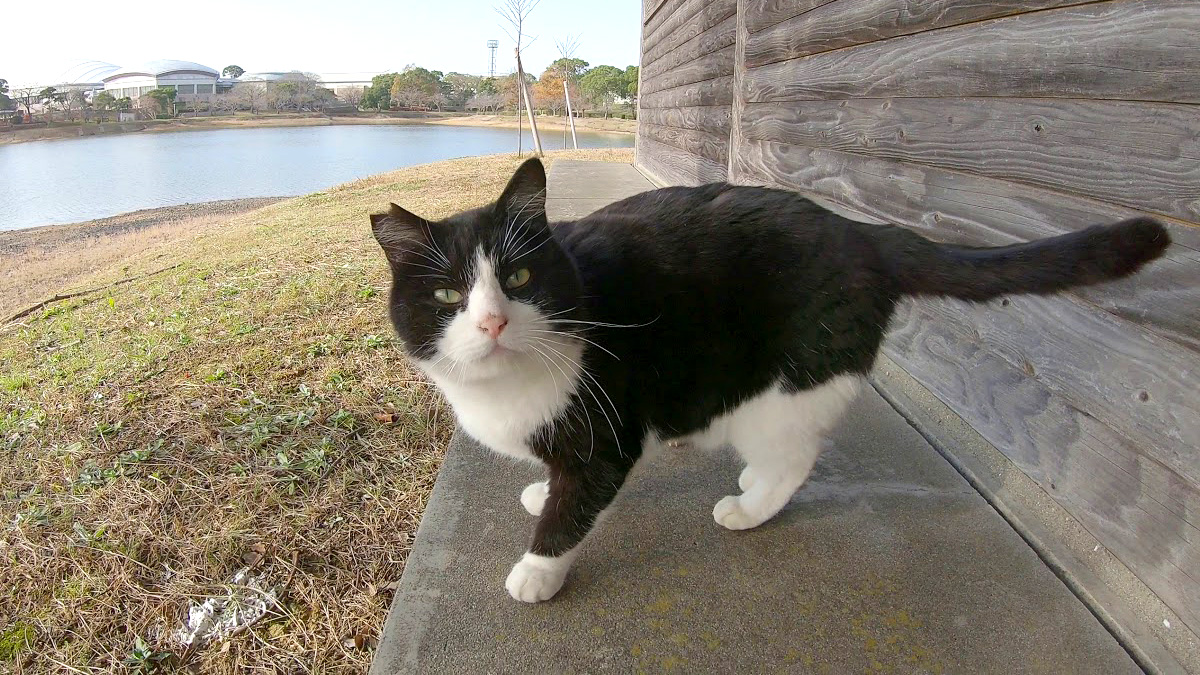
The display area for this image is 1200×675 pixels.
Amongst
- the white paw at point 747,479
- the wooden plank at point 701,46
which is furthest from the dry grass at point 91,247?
the white paw at point 747,479

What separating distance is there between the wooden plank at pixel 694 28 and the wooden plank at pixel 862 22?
1.29 m

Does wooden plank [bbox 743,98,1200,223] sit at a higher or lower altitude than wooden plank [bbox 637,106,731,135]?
lower

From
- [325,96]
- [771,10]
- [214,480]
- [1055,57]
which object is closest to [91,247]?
[214,480]

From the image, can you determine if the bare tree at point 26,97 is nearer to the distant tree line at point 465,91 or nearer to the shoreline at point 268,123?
the shoreline at point 268,123

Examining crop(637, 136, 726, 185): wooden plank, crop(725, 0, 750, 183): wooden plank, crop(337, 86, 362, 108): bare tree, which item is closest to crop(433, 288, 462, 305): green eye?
crop(637, 136, 726, 185): wooden plank

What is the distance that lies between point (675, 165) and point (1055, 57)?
16.7 ft

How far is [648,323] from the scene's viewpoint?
4.92 ft

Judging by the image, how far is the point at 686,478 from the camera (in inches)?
76.8

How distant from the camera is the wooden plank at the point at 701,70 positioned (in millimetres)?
4617

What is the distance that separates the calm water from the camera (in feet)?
58.7

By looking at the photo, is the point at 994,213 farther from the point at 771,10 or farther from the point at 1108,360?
the point at 771,10

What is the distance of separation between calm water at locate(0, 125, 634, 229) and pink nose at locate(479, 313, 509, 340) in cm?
1603

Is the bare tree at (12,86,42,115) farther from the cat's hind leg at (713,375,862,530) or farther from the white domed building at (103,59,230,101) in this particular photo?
the cat's hind leg at (713,375,862,530)

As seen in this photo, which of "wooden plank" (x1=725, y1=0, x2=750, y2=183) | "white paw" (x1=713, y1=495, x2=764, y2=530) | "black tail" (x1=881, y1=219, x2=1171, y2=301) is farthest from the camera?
"wooden plank" (x1=725, y1=0, x2=750, y2=183)
